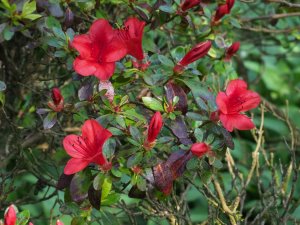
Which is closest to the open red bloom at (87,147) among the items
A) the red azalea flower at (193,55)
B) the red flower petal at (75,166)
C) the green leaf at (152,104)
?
the red flower petal at (75,166)

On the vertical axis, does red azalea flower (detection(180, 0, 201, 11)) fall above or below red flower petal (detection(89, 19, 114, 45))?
below

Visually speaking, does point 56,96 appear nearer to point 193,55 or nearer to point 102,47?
point 102,47

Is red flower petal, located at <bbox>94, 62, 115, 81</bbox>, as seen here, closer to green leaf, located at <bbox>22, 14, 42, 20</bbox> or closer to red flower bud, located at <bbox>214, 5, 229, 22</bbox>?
green leaf, located at <bbox>22, 14, 42, 20</bbox>

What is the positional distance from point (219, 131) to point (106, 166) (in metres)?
0.31

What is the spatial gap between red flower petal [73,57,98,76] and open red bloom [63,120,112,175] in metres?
→ 0.13

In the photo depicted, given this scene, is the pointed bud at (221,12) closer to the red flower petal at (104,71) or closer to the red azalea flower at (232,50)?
the red azalea flower at (232,50)

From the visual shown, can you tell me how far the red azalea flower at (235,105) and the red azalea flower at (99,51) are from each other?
275 mm

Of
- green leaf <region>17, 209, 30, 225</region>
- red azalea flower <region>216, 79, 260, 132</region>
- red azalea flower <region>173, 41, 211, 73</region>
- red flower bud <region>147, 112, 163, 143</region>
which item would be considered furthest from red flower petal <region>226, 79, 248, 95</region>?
green leaf <region>17, 209, 30, 225</region>

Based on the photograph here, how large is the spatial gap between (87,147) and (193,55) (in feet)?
1.22

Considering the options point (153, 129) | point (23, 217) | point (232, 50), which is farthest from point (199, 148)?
point (232, 50)

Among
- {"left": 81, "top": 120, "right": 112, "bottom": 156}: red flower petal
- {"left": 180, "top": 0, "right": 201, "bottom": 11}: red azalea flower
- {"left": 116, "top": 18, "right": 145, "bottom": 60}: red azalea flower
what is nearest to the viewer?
{"left": 81, "top": 120, "right": 112, "bottom": 156}: red flower petal

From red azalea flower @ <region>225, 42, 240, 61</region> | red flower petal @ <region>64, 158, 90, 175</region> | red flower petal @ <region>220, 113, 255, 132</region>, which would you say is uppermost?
red flower petal @ <region>220, 113, 255, 132</region>

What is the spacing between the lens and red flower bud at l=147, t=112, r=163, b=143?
148cm

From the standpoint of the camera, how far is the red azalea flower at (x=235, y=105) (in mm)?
1559
